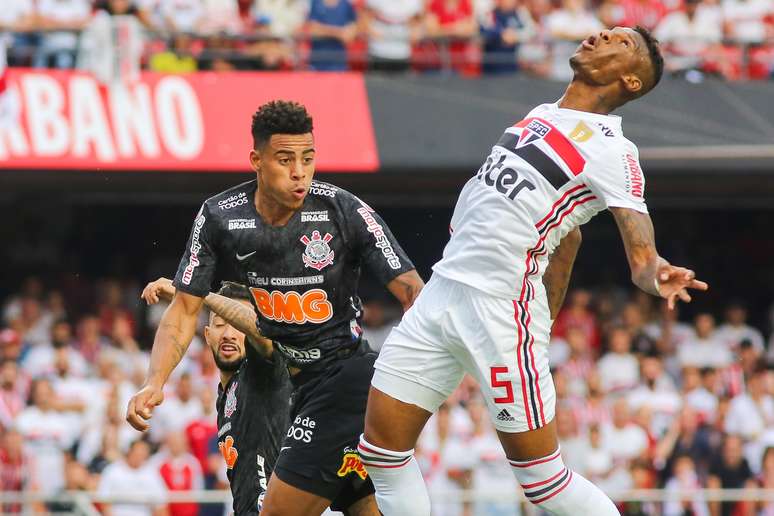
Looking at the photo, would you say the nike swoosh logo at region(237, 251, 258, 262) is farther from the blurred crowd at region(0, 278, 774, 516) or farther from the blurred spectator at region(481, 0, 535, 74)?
the blurred spectator at region(481, 0, 535, 74)

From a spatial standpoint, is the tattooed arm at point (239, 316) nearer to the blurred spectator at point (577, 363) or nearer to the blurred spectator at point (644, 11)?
the blurred spectator at point (577, 363)

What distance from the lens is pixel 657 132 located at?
16.0 metres

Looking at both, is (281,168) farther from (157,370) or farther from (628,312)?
(628,312)

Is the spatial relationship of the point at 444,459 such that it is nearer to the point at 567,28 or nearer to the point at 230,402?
the point at 567,28

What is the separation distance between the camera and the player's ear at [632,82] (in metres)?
6.27

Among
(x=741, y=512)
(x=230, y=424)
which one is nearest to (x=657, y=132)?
(x=741, y=512)

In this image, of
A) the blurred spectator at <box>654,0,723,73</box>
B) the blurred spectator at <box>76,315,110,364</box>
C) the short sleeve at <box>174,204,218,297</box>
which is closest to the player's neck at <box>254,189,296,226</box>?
the short sleeve at <box>174,204,218,297</box>

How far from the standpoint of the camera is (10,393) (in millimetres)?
13719

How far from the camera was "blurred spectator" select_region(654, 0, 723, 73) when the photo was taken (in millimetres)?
16156

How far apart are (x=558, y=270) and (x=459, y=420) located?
22.8 ft

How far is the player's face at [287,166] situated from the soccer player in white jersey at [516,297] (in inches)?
29.6

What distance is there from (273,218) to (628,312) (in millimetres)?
9722

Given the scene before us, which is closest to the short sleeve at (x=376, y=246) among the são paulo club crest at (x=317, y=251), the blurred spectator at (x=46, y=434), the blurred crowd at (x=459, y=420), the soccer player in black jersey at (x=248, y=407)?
the são paulo club crest at (x=317, y=251)

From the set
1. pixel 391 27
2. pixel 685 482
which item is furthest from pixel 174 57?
pixel 685 482
